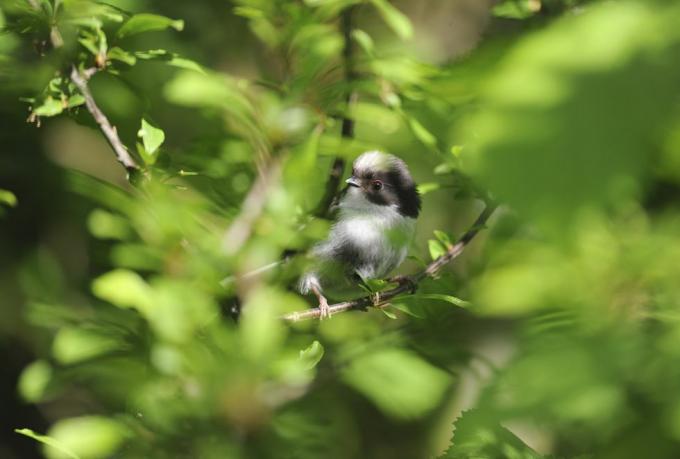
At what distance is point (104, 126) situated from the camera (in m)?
1.72

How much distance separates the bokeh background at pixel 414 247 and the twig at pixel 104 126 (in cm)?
4

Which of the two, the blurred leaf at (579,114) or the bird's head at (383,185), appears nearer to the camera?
the blurred leaf at (579,114)

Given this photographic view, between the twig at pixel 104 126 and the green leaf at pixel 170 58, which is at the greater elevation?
the green leaf at pixel 170 58

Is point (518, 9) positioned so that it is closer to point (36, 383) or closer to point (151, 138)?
point (151, 138)

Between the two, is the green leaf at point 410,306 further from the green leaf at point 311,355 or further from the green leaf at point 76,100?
the green leaf at point 76,100

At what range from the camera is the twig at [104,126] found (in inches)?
65.9

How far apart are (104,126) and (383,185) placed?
224 centimetres

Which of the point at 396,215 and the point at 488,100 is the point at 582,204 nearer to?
the point at 488,100

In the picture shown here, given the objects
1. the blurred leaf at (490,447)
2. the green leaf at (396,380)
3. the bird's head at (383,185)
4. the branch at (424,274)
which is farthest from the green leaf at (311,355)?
the bird's head at (383,185)

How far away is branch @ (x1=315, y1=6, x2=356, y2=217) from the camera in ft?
6.22

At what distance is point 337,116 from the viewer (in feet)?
6.68

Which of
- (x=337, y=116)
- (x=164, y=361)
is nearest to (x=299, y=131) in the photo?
(x=337, y=116)

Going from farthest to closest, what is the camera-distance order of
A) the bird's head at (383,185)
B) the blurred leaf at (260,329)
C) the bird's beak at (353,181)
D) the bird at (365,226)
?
the bird's head at (383,185) → the bird's beak at (353,181) → the bird at (365,226) → the blurred leaf at (260,329)

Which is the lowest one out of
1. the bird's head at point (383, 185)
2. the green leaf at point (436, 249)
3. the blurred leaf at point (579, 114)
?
the bird's head at point (383, 185)
